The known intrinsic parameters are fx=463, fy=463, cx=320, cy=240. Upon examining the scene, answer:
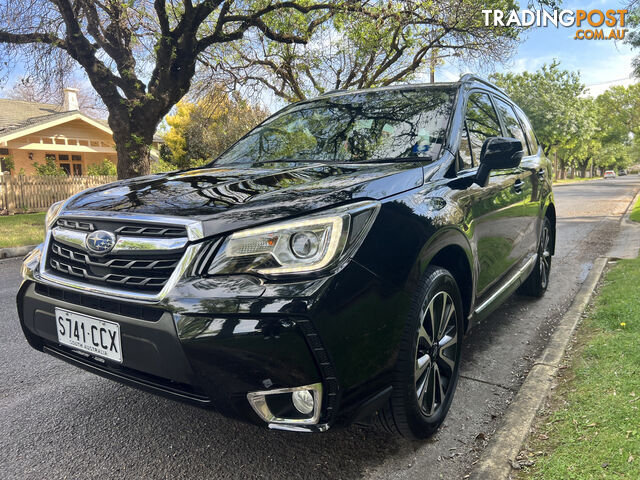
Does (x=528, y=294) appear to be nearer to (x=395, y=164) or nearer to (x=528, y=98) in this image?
(x=395, y=164)

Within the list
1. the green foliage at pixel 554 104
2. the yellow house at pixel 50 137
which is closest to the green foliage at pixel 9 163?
the yellow house at pixel 50 137

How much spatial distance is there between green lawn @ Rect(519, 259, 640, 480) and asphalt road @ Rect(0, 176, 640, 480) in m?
0.29

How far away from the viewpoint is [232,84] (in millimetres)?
16078

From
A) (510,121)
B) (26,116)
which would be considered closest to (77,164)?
(26,116)

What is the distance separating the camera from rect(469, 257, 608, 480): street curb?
1.95m

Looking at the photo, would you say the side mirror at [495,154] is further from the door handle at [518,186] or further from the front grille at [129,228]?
the front grille at [129,228]

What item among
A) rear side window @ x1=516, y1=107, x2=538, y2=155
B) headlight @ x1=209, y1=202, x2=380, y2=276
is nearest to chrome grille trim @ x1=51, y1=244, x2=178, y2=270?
headlight @ x1=209, y1=202, x2=380, y2=276

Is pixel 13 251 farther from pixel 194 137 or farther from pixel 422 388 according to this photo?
pixel 194 137

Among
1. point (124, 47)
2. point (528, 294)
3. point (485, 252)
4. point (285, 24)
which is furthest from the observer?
point (285, 24)

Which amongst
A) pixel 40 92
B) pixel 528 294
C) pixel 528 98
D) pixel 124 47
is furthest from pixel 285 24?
pixel 528 98

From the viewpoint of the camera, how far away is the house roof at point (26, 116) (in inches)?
837

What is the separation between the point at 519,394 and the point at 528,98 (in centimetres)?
4163

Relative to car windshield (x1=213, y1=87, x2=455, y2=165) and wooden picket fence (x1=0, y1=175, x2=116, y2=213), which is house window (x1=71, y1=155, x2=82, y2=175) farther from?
car windshield (x1=213, y1=87, x2=455, y2=165)

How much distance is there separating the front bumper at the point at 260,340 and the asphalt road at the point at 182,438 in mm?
500
